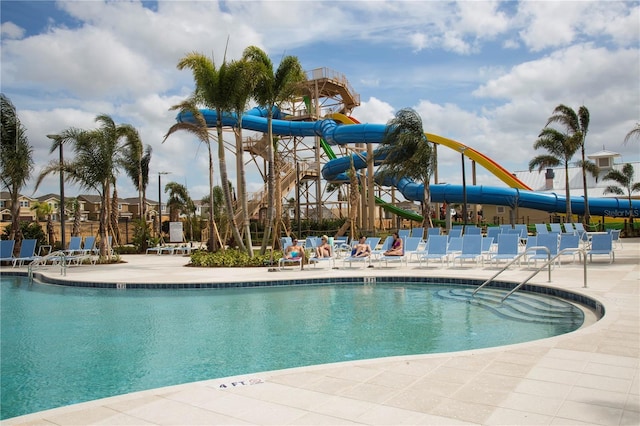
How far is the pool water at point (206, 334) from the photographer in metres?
5.54

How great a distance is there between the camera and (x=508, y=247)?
12859 mm

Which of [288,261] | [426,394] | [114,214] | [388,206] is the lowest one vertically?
[426,394]

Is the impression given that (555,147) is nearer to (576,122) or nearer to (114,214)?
(576,122)

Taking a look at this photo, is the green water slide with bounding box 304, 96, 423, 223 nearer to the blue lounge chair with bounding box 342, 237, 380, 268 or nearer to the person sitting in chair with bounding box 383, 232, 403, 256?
the blue lounge chair with bounding box 342, 237, 380, 268

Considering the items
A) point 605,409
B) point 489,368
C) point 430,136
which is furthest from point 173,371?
point 430,136

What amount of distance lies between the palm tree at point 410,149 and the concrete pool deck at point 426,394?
61.7ft

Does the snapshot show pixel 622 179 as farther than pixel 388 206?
No

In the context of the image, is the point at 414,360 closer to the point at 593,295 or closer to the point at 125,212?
the point at 593,295

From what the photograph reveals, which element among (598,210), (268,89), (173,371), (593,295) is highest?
(268,89)

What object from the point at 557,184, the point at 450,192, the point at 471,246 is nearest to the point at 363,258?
the point at 471,246

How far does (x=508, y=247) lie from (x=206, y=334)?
331 inches

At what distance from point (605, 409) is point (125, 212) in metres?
71.4

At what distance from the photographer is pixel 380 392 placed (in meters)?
3.88

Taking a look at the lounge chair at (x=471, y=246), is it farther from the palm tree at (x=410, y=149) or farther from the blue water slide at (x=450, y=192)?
the blue water slide at (x=450, y=192)
